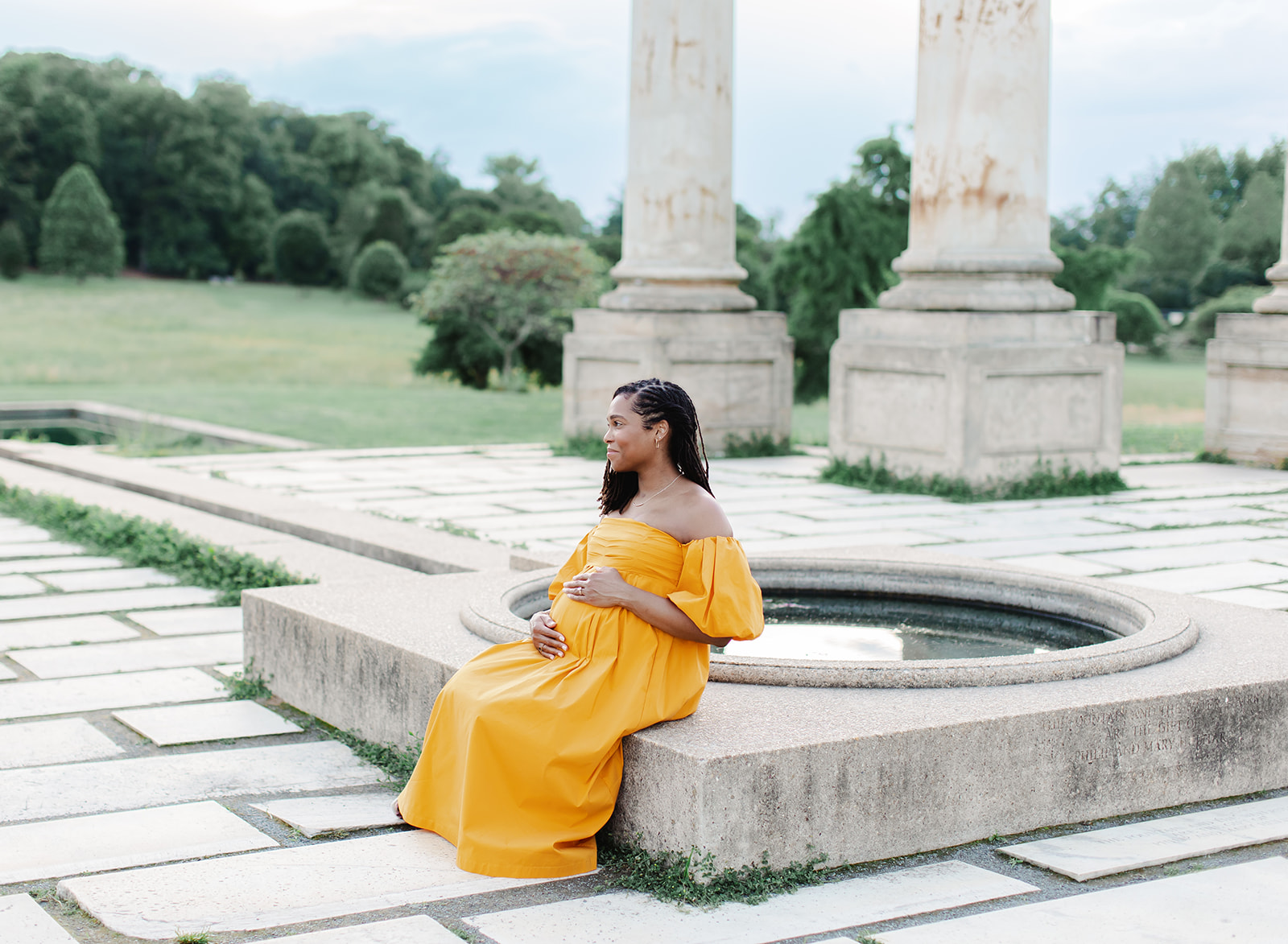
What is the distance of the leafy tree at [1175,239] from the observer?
185 ft

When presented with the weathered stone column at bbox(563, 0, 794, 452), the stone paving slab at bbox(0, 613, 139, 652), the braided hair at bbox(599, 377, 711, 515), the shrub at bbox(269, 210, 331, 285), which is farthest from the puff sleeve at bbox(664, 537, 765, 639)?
the shrub at bbox(269, 210, 331, 285)

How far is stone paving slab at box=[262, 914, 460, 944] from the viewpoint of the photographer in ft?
10.2

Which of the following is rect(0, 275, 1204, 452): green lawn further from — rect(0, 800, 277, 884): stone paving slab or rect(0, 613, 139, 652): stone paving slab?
rect(0, 800, 277, 884): stone paving slab

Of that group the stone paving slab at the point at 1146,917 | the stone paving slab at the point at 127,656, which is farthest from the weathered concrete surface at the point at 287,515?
the stone paving slab at the point at 1146,917

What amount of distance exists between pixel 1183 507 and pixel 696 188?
5240mm

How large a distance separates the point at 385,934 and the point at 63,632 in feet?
12.1

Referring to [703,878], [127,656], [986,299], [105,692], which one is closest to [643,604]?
[703,878]

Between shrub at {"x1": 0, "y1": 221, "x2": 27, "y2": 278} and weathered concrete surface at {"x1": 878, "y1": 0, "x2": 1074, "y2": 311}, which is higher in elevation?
shrub at {"x1": 0, "y1": 221, "x2": 27, "y2": 278}

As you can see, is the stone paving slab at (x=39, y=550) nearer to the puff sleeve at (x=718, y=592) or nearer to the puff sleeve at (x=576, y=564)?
the puff sleeve at (x=576, y=564)

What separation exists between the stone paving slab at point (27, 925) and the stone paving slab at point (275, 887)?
0.28ft

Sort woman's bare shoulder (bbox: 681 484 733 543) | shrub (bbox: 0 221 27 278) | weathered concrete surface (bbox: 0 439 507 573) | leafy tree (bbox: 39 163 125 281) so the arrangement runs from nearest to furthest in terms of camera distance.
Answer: woman's bare shoulder (bbox: 681 484 733 543) → weathered concrete surface (bbox: 0 439 507 573) → shrub (bbox: 0 221 27 278) → leafy tree (bbox: 39 163 125 281)

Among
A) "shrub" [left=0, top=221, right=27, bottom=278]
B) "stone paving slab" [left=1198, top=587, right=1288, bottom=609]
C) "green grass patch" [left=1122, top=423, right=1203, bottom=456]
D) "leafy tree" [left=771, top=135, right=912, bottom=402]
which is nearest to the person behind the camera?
"stone paving slab" [left=1198, top=587, right=1288, bottom=609]

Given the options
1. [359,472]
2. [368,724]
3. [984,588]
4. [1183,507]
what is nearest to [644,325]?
[359,472]

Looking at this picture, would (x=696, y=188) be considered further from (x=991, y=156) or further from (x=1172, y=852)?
(x=1172, y=852)
